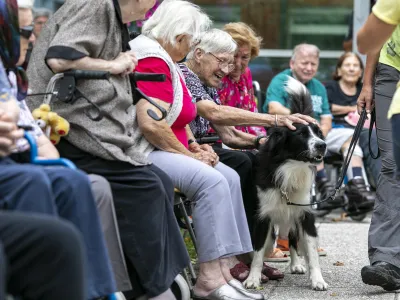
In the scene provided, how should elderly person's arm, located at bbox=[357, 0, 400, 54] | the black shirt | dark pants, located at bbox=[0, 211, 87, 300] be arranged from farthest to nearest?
the black shirt, elderly person's arm, located at bbox=[357, 0, 400, 54], dark pants, located at bbox=[0, 211, 87, 300]

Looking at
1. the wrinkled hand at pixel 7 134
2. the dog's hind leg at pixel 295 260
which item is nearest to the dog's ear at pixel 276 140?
the dog's hind leg at pixel 295 260

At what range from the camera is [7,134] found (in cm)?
322

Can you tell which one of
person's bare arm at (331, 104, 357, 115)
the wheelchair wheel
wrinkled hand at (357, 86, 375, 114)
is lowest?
person's bare arm at (331, 104, 357, 115)

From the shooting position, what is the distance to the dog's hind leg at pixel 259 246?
5535 mm

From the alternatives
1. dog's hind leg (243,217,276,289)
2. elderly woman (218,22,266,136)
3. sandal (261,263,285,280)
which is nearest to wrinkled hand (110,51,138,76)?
dog's hind leg (243,217,276,289)

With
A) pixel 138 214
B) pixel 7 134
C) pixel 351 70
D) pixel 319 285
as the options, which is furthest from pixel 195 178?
pixel 351 70

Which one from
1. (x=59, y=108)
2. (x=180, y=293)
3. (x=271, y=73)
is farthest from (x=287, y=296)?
(x=271, y=73)

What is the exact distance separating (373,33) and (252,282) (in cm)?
230

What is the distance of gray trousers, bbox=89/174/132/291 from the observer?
3.79m

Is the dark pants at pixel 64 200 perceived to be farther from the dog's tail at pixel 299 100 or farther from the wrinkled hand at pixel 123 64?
the dog's tail at pixel 299 100

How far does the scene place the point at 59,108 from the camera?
4.07 metres

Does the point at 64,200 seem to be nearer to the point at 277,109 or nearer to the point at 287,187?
the point at 287,187

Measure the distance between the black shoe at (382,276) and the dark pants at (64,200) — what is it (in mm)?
2169

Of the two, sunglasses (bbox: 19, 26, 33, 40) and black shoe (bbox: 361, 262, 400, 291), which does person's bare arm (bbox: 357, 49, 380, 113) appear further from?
sunglasses (bbox: 19, 26, 33, 40)
